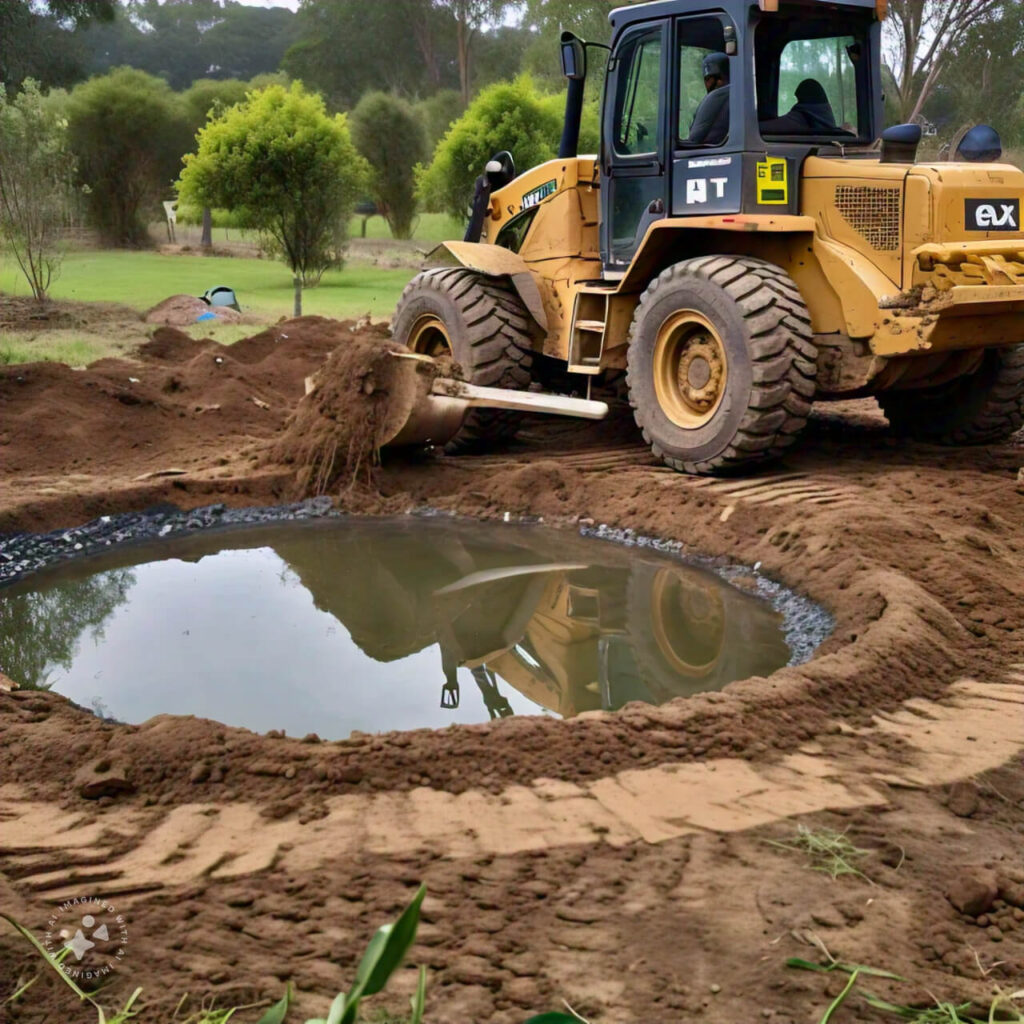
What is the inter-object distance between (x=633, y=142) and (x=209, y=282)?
1537 centimetres

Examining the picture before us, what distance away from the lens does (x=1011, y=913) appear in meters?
3.07

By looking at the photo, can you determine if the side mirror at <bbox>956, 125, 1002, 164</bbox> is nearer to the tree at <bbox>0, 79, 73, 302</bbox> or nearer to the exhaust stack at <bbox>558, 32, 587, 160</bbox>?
the exhaust stack at <bbox>558, 32, 587, 160</bbox>

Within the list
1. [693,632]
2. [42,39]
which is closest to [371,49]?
[42,39]

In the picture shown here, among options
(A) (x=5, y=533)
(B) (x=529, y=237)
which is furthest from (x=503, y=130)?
(A) (x=5, y=533)

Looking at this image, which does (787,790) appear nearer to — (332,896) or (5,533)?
(332,896)

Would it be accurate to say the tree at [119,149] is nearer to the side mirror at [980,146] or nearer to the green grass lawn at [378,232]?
the green grass lawn at [378,232]

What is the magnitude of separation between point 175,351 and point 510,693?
879cm

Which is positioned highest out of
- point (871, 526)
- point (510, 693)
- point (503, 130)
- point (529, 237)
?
point (503, 130)

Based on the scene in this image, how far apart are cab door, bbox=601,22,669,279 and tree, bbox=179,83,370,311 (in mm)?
11682

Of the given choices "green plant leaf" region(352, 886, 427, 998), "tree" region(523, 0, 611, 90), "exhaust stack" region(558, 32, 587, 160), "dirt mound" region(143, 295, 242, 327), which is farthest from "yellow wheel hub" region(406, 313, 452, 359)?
"tree" region(523, 0, 611, 90)

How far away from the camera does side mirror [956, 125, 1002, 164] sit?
7418 millimetres

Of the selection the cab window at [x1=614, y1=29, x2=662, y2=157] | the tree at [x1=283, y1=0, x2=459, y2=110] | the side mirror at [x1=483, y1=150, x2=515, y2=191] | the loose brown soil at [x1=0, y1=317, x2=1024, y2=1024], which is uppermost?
the tree at [x1=283, y1=0, x2=459, y2=110]

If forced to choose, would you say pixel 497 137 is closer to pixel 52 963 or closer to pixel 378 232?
pixel 378 232

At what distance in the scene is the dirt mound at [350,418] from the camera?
8.43 m
